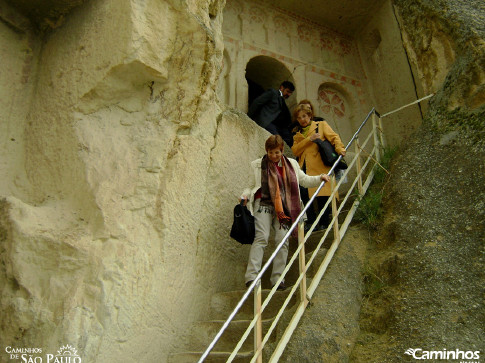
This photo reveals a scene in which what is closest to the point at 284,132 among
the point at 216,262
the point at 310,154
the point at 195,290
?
the point at 310,154

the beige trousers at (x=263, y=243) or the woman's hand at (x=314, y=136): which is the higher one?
the woman's hand at (x=314, y=136)

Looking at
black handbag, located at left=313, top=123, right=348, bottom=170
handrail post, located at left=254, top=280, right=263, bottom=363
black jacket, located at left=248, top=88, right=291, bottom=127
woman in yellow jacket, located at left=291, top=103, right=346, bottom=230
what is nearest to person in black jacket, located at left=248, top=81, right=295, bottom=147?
black jacket, located at left=248, top=88, right=291, bottom=127

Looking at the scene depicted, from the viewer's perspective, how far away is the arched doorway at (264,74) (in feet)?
28.2

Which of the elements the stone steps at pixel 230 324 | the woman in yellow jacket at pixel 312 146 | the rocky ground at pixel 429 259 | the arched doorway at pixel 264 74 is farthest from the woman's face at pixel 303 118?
the arched doorway at pixel 264 74

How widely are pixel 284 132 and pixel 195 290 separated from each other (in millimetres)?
3092

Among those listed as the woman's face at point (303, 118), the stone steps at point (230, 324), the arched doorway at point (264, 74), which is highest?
the arched doorway at point (264, 74)

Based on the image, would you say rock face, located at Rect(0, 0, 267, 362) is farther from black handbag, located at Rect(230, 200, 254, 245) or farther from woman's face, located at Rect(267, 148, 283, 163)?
woman's face, located at Rect(267, 148, 283, 163)

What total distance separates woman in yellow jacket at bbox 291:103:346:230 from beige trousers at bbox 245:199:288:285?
0.82 m

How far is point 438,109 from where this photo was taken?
543 centimetres

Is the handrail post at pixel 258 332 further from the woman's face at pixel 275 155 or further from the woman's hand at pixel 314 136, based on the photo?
the woman's hand at pixel 314 136

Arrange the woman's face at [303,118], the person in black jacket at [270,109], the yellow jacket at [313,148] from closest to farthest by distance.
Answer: the yellow jacket at [313,148], the woman's face at [303,118], the person in black jacket at [270,109]

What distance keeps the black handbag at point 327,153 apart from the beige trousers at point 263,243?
43.7 inches

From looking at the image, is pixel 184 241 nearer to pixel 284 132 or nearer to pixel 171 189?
pixel 171 189

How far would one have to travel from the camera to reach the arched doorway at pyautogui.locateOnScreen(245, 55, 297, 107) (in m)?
8.59
